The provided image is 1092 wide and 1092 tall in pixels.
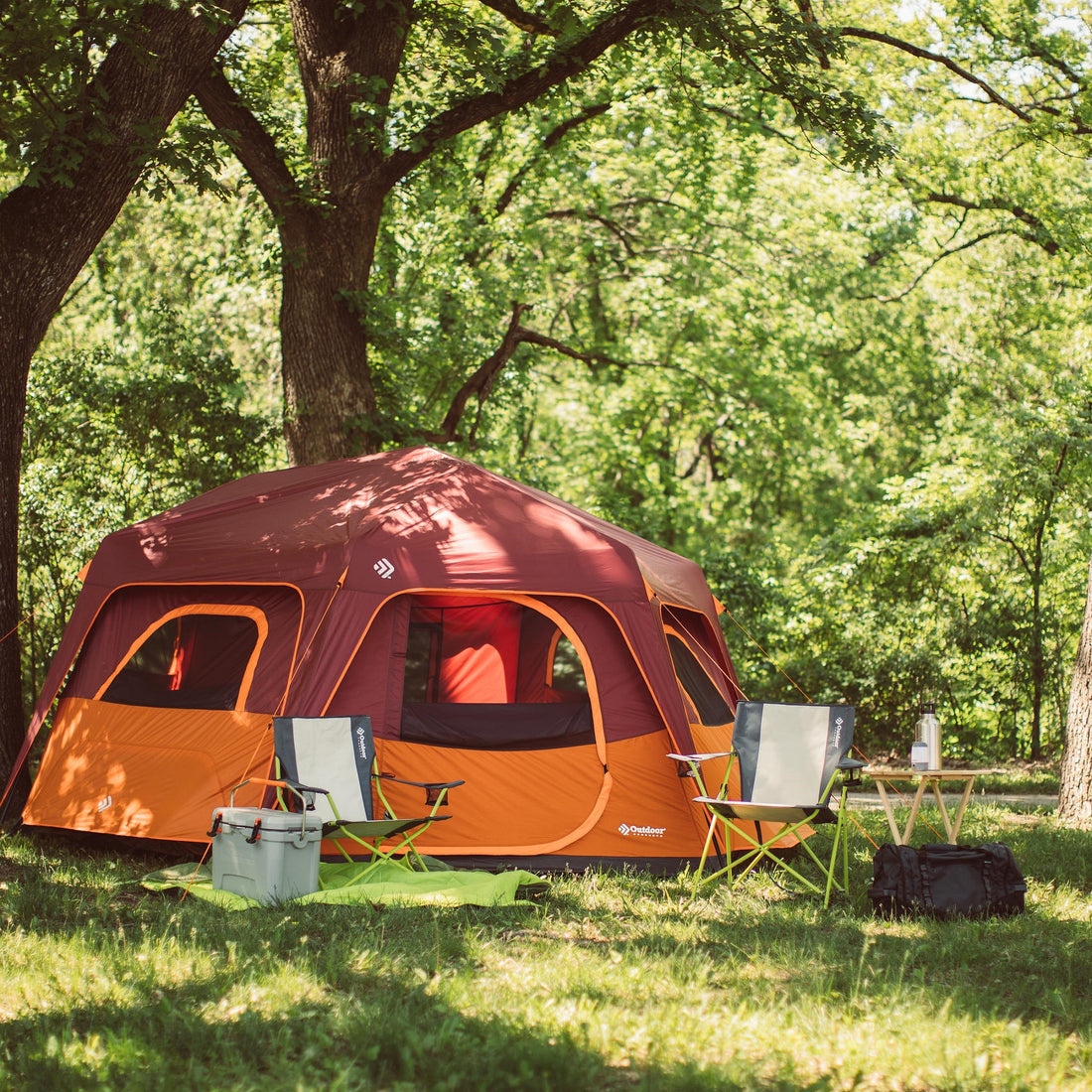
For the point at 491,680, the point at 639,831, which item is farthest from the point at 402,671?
Result: the point at 639,831

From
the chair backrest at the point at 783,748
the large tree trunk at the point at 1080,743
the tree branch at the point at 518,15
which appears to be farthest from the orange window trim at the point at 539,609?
the tree branch at the point at 518,15

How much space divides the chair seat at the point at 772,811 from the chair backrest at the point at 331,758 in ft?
5.81

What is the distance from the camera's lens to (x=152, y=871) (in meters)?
5.96

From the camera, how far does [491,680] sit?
737cm

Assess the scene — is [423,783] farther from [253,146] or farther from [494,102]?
[494,102]

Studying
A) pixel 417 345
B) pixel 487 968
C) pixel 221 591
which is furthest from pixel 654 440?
pixel 487 968

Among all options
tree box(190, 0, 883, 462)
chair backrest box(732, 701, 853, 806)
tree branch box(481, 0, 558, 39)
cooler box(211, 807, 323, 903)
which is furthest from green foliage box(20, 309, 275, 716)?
chair backrest box(732, 701, 853, 806)

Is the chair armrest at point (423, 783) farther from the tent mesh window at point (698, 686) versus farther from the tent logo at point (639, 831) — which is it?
the tent mesh window at point (698, 686)

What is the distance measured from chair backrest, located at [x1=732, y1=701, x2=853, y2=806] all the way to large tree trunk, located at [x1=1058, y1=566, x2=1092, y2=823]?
6.53 ft

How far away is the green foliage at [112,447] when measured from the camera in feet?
35.7

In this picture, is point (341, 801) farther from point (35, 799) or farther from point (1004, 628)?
point (1004, 628)

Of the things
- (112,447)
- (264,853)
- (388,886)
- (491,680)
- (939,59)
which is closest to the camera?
(264,853)

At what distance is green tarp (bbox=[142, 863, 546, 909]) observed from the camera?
17.6ft

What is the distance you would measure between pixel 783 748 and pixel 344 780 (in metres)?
2.37
